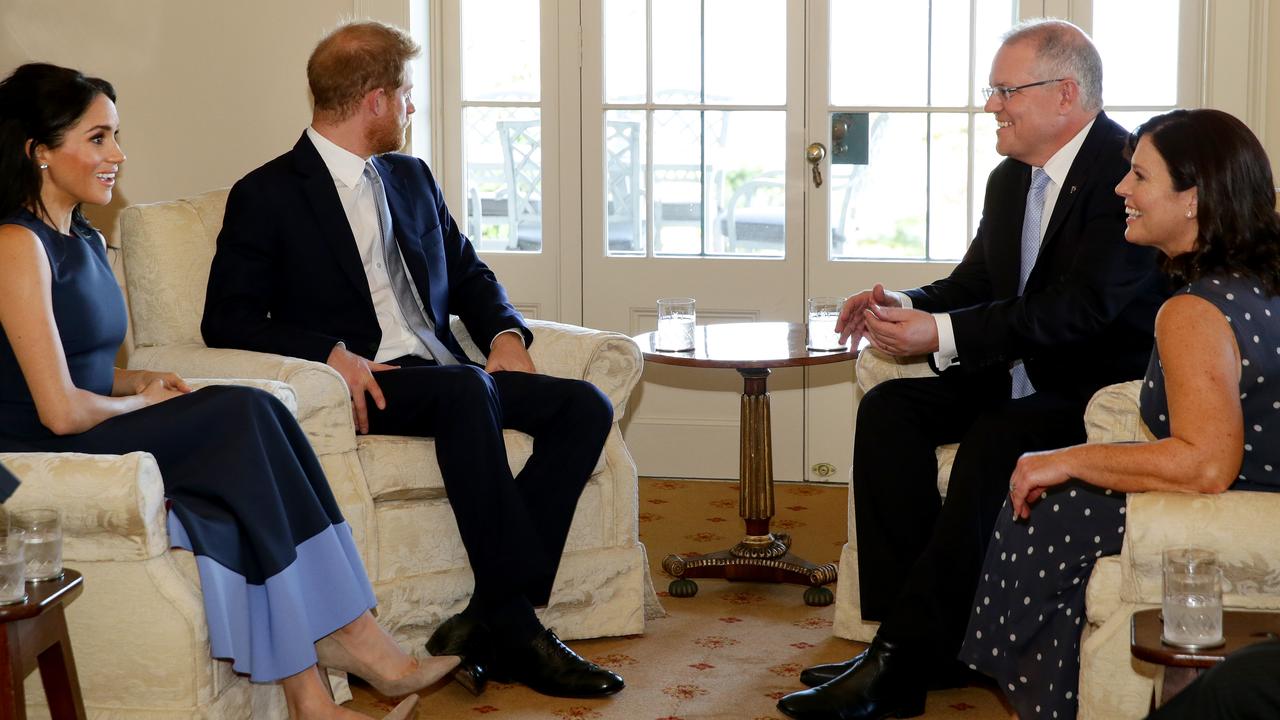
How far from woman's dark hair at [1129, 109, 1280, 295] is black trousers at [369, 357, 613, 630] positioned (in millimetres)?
1364

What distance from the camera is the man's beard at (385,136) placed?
3260 mm

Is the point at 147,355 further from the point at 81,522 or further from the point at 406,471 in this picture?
the point at 81,522

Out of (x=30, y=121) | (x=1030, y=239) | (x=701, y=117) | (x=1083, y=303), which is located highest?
(x=701, y=117)

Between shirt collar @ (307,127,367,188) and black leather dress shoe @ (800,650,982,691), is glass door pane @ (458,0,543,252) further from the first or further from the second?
black leather dress shoe @ (800,650,982,691)

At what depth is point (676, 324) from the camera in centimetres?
337

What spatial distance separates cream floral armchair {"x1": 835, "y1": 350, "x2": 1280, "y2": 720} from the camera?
1.99 meters

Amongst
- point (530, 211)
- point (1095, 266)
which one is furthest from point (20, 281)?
point (530, 211)

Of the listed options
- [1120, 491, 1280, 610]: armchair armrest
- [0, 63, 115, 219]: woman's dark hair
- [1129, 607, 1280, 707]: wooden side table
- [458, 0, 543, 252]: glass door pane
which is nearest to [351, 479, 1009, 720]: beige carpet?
[1120, 491, 1280, 610]: armchair armrest

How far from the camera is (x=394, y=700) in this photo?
2.79 metres

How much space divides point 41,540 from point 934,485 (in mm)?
1747

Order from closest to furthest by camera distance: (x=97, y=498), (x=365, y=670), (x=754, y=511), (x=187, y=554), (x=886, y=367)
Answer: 1. (x=97, y=498)
2. (x=187, y=554)
3. (x=365, y=670)
4. (x=886, y=367)
5. (x=754, y=511)

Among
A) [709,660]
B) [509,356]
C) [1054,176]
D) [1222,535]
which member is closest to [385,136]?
[509,356]

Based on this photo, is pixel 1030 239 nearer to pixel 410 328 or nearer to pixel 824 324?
pixel 824 324

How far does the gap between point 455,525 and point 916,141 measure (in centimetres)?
225
